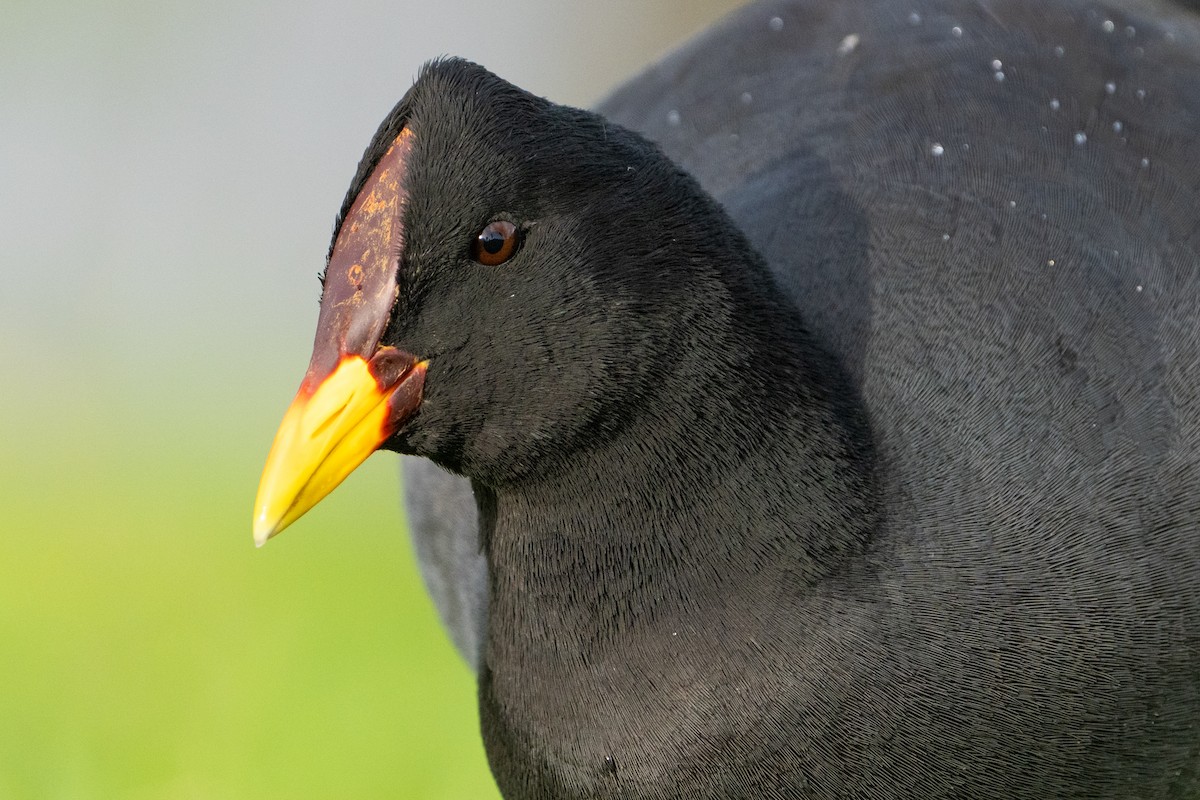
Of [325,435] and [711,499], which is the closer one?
[325,435]

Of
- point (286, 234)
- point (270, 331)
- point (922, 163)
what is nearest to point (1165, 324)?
point (922, 163)

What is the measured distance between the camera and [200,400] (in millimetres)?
8656

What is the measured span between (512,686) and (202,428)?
19.2ft

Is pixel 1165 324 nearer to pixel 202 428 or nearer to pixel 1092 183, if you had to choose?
pixel 1092 183

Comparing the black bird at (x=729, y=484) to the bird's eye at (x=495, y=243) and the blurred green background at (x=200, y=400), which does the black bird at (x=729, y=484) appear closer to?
the bird's eye at (x=495, y=243)

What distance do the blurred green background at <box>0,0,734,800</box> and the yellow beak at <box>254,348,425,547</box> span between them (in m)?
1.72

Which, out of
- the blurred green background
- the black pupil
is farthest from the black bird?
the blurred green background

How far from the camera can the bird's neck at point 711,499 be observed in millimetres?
2543

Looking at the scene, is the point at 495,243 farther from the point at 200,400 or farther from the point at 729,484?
the point at 200,400

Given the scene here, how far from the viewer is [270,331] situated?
32.4ft

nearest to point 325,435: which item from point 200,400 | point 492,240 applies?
point 492,240

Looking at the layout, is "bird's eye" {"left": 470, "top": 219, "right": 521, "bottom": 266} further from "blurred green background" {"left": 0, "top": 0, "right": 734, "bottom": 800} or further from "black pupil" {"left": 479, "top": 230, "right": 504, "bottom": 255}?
"blurred green background" {"left": 0, "top": 0, "right": 734, "bottom": 800}

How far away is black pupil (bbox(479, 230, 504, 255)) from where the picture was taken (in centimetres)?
248

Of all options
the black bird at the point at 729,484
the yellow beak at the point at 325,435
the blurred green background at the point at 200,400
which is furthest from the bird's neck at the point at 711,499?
the blurred green background at the point at 200,400
